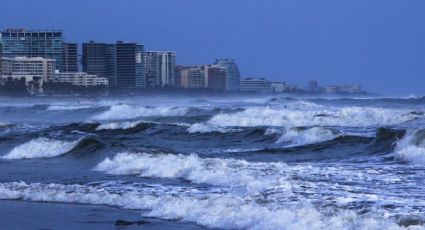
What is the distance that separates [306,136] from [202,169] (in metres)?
11.4

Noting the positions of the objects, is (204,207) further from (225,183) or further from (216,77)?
(216,77)

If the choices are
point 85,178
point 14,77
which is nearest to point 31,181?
point 85,178

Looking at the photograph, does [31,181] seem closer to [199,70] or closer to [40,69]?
[40,69]

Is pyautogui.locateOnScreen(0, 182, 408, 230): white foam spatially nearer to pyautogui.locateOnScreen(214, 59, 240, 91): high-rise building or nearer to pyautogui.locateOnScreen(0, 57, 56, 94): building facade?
pyautogui.locateOnScreen(0, 57, 56, 94): building facade

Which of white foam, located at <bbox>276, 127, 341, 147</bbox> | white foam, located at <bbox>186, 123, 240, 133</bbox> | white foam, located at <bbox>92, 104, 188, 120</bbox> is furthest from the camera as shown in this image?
white foam, located at <bbox>92, 104, 188, 120</bbox>

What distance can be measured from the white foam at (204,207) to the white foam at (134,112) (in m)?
38.8

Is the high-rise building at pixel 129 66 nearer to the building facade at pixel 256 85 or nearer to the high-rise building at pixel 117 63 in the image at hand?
the high-rise building at pixel 117 63

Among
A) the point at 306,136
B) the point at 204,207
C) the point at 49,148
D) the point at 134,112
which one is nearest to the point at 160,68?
the point at 134,112

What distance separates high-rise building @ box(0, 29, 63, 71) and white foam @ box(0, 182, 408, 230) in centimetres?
14445

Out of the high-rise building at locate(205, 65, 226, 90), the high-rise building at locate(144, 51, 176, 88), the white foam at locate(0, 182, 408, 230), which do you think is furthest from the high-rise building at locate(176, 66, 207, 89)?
the white foam at locate(0, 182, 408, 230)

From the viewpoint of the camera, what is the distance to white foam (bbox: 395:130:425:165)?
59.5 ft

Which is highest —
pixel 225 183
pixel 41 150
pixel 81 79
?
pixel 81 79

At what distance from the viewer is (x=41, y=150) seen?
25.5 metres

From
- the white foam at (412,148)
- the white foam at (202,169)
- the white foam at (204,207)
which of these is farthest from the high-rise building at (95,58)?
the white foam at (204,207)
